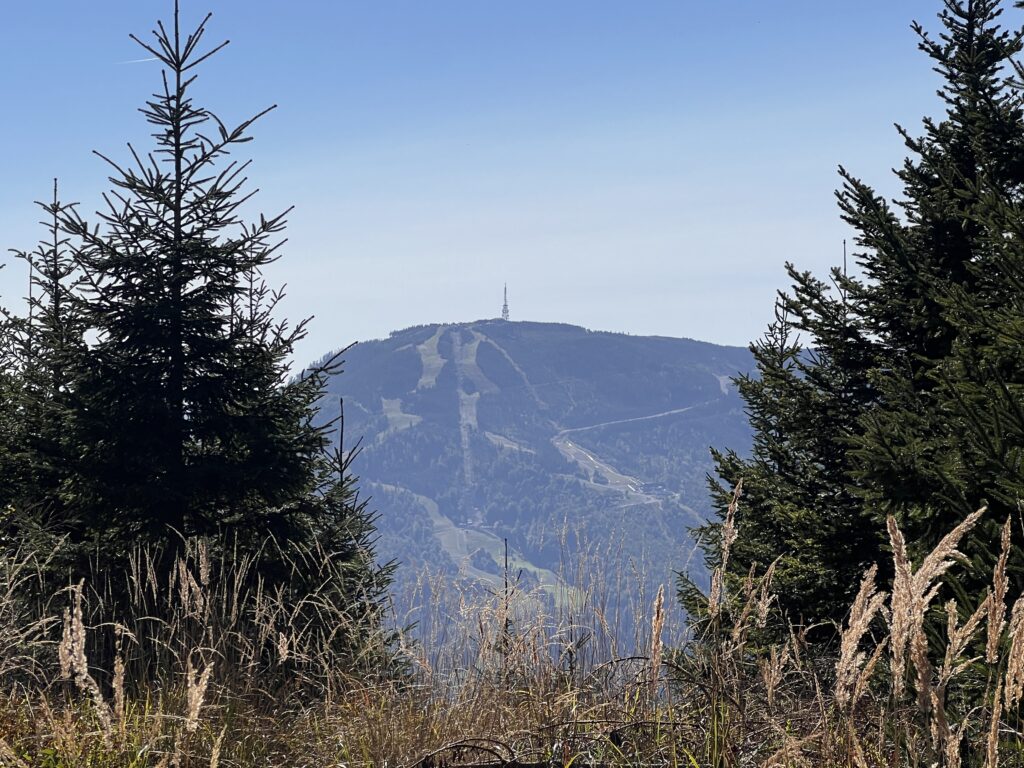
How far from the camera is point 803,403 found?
443 inches

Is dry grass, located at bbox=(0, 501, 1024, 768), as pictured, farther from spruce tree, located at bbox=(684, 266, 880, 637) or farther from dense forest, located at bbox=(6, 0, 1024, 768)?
spruce tree, located at bbox=(684, 266, 880, 637)

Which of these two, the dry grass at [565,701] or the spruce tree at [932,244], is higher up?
the spruce tree at [932,244]

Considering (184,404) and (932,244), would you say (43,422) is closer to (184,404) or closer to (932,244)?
(184,404)

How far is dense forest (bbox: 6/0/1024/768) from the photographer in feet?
12.3

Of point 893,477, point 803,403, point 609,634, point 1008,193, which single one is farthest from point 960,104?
point 609,634

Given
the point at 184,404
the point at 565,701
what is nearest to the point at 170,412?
the point at 184,404

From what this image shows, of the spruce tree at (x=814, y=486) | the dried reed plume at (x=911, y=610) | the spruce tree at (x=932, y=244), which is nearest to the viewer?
the dried reed plume at (x=911, y=610)

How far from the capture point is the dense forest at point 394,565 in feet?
12.3

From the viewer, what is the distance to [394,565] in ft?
37.3

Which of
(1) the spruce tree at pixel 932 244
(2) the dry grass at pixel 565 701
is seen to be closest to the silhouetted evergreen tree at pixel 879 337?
(1) the spruce tree at pixel 932 244

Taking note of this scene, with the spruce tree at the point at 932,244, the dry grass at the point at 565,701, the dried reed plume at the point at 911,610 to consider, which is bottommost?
the dry grass at the point at 565,701

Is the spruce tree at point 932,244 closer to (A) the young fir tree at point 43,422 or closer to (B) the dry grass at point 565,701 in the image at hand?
(B) the dry grass at point 565,701

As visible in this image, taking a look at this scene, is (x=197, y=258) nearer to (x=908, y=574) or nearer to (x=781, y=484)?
(x=781, y=484)

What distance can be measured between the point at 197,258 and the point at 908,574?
8376mm
